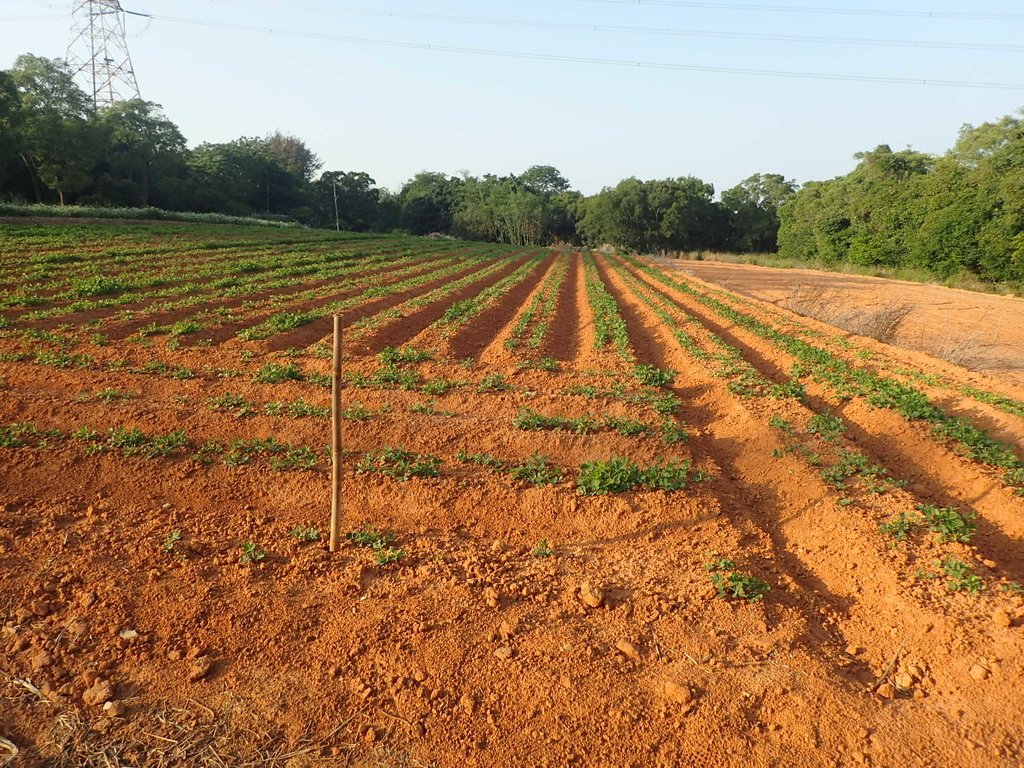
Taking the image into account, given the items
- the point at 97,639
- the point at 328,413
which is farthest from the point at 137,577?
the point at 328,413

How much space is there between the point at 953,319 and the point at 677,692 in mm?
22706

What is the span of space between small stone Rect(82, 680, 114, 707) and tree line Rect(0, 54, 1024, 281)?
130 feet

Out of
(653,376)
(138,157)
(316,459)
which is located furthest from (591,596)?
(138,157)

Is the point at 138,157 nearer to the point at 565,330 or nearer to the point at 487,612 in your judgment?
the point at 565,330

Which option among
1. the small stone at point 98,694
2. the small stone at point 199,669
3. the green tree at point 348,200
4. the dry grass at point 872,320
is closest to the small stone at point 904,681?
the small stone at point 199,669

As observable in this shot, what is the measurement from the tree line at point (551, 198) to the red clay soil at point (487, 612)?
34804 millimetres

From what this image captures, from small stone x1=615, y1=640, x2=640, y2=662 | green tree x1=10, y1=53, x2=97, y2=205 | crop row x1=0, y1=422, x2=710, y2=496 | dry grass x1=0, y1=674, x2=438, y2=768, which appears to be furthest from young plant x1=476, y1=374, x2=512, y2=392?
green tree x1=10, y1=53, x2=97, y2=205

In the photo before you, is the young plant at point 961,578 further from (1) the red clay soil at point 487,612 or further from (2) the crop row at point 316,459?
(2) the crop row at point 316,459

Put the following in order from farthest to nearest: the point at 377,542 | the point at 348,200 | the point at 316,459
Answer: the point at 348,200
the point at 316,459
the point at 377,542

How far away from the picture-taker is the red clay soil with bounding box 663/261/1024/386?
11.9m

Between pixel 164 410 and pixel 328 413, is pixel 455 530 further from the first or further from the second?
pixel 164 410

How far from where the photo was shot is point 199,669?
10.5ft

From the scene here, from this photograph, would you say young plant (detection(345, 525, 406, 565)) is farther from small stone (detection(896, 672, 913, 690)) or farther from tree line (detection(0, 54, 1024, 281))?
tree line (detection(0, 54, 1024, 281))

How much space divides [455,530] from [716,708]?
2.55 meters
